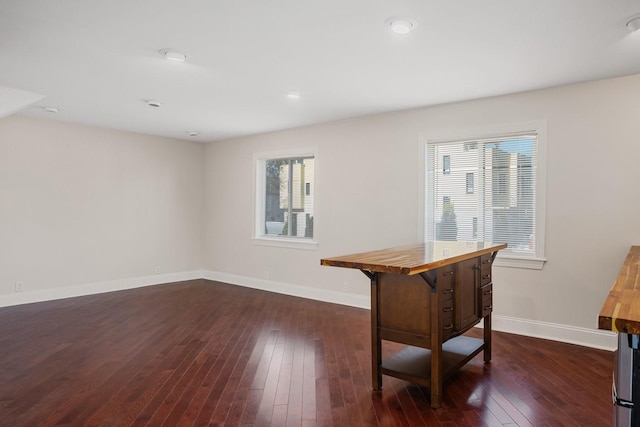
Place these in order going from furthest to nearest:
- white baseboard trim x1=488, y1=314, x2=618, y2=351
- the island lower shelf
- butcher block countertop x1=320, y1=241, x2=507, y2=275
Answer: white baseboard trim x1=488, y1=314, x2=618, y2=351, the island lower shelf, butcher block countertop x1=320, y1=241, x2=507, y2=275

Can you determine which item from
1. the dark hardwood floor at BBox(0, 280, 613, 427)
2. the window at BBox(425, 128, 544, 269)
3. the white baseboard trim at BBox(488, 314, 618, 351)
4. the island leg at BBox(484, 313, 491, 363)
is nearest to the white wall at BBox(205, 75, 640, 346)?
the white baseboard trim at BBox(488, 314, 618, 351)

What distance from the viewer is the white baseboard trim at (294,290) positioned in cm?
538

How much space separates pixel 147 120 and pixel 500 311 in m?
5.16

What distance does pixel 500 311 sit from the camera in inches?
171

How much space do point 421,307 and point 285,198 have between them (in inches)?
164

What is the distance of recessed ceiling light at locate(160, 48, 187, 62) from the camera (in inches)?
124

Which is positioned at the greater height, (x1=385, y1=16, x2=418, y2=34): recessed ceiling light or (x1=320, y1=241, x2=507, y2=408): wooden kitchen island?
(x1=385, y1=16, x2=418, y2=34): recessed ceiling light

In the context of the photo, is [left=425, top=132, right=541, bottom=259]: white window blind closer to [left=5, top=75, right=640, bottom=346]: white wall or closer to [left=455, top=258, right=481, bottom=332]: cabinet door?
[left=5, top=75, right=640, bottom=346]: white wall

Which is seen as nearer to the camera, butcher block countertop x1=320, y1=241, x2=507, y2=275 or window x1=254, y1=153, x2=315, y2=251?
butcher block countertop x1=320, y1=241, x2=507, y2=275

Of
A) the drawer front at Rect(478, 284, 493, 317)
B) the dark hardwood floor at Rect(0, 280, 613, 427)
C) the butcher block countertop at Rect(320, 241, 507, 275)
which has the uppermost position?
the butcher block countertop at Rect(320, 241, 507, 275)

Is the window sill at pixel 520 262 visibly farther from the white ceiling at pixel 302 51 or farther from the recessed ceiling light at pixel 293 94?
the recessed ceiling light at pixel 293 94

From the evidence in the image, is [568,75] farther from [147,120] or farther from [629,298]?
[147,120]

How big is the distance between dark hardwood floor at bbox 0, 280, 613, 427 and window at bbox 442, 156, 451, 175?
1.89 m

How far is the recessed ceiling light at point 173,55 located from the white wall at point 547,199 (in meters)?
1.77
